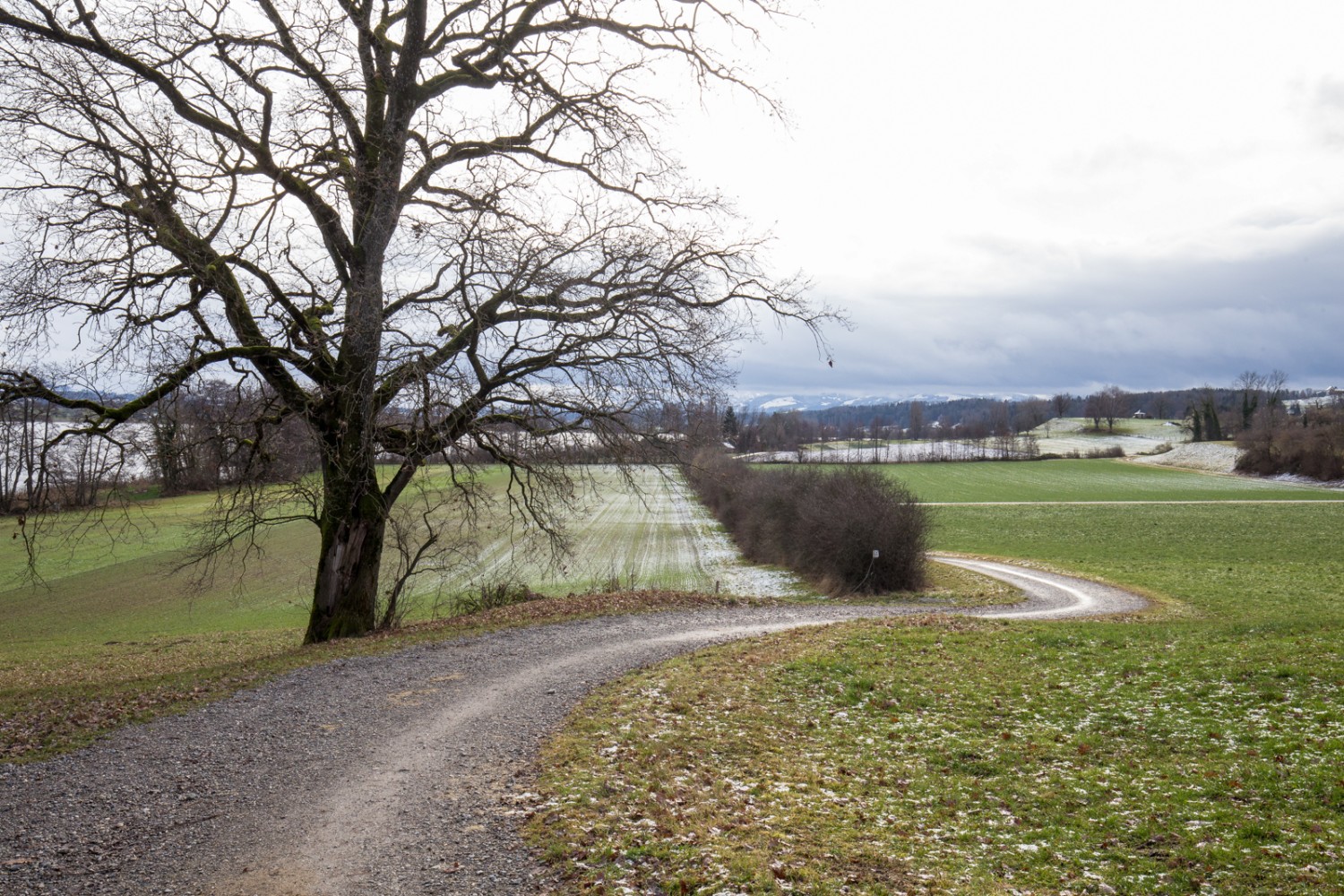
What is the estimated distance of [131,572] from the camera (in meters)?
40.0

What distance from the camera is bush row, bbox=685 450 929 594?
1212 inches

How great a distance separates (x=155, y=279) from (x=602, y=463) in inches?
333

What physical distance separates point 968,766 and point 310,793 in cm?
639

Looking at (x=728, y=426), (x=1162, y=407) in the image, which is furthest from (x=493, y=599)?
(x=1162, y=407)

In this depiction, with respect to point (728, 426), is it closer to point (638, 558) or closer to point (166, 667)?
point (166, 667)

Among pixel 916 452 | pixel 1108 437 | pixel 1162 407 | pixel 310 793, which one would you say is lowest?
pixel 916 452

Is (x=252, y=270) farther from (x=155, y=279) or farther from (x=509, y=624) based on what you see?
(x=509, y=624)

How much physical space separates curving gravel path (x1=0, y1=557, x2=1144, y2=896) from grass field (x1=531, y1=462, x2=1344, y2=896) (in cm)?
67

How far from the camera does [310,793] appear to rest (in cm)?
707

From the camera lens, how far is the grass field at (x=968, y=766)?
5.81m

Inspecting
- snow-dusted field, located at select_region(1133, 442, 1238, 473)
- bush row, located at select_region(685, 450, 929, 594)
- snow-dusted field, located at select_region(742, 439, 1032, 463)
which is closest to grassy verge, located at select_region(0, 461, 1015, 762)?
bush row, located at select_region(685, 450, 929, 594)

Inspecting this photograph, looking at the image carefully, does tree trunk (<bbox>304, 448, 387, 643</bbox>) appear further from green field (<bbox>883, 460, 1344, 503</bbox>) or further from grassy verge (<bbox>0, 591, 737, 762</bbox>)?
green field (<bbox>883, 460, 1344, 503</bbox>)

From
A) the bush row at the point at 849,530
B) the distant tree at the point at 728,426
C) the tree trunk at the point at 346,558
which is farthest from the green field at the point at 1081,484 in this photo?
the tree trunk at the point at 346,558

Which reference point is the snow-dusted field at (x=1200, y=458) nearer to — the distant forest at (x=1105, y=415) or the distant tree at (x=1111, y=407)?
the distant forest at (x=1105, y=415)
